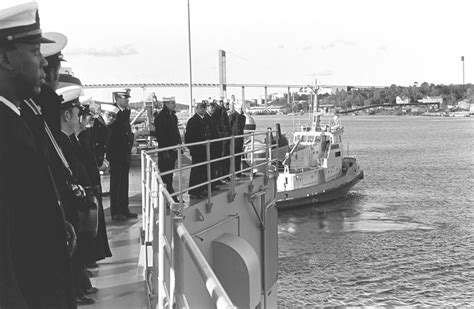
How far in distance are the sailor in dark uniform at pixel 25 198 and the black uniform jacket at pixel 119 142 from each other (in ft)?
19.3

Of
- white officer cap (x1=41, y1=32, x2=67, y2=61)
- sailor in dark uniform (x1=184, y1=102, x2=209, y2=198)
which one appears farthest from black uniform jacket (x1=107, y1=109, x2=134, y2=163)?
white officer cap (x1=41, y1=32, x2=67, y2=61)

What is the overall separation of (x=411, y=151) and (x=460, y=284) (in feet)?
177

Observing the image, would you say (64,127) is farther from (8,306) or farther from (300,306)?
(300,306)

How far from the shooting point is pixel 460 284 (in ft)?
63.0

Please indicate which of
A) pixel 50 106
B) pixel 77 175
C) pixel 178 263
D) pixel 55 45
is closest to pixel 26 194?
pixel 178 263

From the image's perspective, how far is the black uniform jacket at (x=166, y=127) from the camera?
30.1 feet

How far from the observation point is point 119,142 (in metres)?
8.11

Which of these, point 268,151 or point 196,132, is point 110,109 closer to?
point 196,132

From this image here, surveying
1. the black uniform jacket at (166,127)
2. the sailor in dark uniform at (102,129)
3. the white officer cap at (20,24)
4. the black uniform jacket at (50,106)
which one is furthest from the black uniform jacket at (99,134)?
the white officer cap at (20,24)

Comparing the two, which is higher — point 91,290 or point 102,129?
point 102,129

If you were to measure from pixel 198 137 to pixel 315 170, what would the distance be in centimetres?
2611

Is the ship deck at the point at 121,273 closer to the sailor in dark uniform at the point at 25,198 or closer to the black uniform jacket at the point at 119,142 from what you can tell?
the black uniform jacket at the point at 119,142

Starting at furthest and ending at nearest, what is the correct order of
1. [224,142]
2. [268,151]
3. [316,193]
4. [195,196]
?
[316,193]
[224,142]
[268,151]
[195,196]

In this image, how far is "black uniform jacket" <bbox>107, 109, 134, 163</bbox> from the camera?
26.1ft
